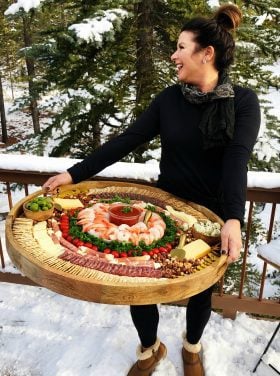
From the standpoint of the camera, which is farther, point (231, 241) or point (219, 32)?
point (219, 32)

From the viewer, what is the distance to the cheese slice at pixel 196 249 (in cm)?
176

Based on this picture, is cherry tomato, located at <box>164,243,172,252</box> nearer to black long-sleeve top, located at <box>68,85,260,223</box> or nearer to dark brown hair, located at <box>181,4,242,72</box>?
black long-sleeve top, located at <box>68,85,260,223</box>

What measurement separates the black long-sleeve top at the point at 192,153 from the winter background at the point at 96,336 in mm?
491

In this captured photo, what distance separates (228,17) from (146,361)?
7.19 ft

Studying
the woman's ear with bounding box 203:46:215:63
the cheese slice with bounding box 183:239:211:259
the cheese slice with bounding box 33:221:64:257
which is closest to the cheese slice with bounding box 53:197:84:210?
the cheese slice with bounding box 33:221:64:257

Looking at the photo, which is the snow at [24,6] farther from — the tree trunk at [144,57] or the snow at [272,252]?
the snow at [272,252]

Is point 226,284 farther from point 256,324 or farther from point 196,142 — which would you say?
point 196,142

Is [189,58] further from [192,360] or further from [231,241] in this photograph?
[192,360]

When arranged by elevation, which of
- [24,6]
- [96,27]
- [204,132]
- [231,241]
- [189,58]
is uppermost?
[24,6]

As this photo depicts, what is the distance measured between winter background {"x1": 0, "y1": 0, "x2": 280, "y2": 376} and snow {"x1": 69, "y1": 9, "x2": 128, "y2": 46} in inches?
104

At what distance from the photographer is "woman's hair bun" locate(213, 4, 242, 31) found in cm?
197

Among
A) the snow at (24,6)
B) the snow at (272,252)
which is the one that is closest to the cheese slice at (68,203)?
the snow at (272,252)

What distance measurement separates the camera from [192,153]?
208 cm

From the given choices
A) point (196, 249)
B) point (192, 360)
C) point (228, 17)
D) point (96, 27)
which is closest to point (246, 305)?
point (192, 360)
